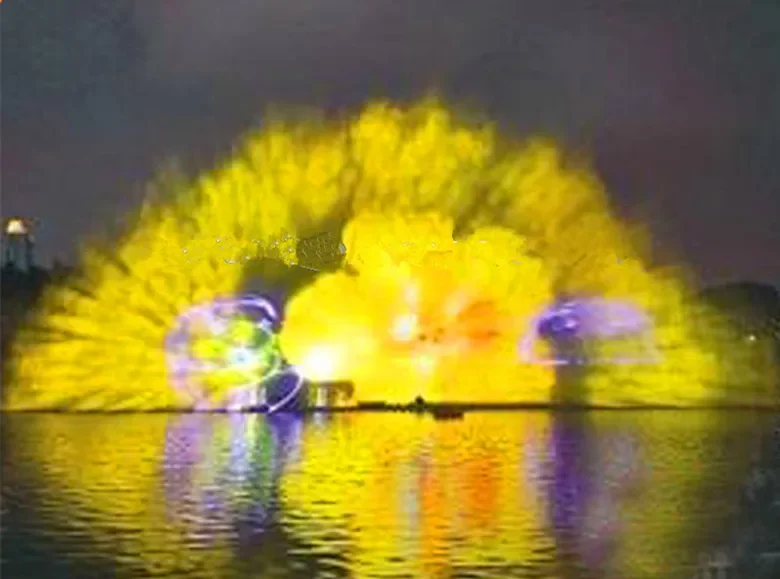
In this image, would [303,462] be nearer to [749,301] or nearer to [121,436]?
[121,436]

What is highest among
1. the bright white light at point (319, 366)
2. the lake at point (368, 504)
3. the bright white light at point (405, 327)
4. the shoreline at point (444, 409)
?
the bright white light at point (405, 327)

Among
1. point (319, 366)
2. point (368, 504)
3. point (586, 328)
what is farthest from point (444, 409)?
point (368, 504)

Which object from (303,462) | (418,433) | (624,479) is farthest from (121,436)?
(624,479)

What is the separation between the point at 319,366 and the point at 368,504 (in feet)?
66.3

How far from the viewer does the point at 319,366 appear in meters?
30.6

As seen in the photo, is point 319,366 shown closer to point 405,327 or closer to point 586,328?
point 405,327

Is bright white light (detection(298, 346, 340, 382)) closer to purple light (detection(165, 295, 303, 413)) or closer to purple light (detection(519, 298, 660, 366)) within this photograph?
purple light (detection(165, 295, 303, 413))

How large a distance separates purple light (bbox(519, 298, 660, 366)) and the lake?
431 inches

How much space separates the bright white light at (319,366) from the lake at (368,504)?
33.3 ft

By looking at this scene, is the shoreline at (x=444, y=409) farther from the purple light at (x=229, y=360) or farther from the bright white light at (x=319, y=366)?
the bright white light at (x=319, y=366)

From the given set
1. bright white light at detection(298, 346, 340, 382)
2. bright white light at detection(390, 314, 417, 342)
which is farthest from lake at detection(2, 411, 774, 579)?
bright white light at detection(390, 314, 417, 342)

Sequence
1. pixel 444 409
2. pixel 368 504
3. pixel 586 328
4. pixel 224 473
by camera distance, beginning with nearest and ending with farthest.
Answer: pixel 368 504 → pixel 224 473 → pixel 444 409 → pixel 586 328

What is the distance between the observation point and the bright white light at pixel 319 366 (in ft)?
100

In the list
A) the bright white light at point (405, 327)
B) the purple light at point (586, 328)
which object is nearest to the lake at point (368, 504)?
the bright white light at point (405, 327)
